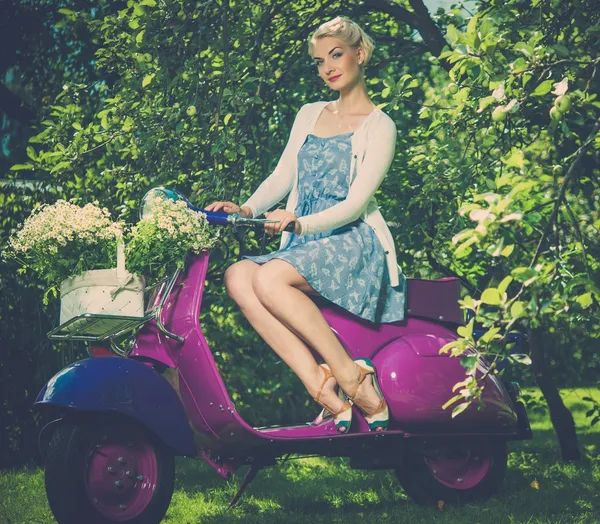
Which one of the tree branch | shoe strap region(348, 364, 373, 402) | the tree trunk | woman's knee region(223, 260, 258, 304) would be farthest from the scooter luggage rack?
the tree branch

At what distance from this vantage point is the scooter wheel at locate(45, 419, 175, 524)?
3.42 metres

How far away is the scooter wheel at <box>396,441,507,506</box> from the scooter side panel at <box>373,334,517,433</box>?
0.70ft

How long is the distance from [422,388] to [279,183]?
3.72ft

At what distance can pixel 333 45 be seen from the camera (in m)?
4.29

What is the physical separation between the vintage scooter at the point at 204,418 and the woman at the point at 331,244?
0.11 m

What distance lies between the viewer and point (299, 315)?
3.84 metres

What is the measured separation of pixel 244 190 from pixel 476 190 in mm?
1366

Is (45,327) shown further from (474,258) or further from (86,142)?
(474,258)

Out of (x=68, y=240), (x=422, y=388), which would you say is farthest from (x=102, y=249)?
(x=422, y=388)

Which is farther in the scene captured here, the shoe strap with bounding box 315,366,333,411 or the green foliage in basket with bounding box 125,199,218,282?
the shoe strap with bounding box 315,366,333,411

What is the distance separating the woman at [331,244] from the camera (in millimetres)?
3857

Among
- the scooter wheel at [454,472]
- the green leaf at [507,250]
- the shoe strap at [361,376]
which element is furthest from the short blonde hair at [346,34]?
the scooter wheel at [454,472]

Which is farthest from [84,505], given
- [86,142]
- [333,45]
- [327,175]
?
[86,142]

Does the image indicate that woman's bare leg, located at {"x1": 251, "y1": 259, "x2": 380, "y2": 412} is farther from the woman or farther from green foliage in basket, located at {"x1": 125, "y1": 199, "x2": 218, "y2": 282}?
green foliage in basket, located at {"x1": 125, "y1": 199, "x2": 218, "y2": 282}
